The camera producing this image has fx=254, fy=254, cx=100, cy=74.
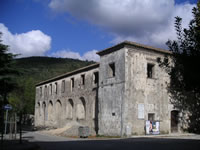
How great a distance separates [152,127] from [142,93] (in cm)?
290

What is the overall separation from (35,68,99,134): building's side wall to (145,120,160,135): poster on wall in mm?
6221

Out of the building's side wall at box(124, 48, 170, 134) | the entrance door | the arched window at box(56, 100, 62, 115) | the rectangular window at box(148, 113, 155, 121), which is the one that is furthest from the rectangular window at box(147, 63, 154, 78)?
the arched window at box(56, 100, 62, 115)

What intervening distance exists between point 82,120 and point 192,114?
11.4 m

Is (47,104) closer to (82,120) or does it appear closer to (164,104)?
(82,120)

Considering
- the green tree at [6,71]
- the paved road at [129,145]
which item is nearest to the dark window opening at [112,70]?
the green tree at [6,71]

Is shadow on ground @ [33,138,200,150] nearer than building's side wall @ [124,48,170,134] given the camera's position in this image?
Yes

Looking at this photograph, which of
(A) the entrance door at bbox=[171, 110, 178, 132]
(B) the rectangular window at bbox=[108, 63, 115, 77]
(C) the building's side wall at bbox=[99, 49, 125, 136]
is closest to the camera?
(C) the building's side wall at bbox=[99, 49, 125, 136]

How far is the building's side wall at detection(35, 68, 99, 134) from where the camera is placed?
26.6 metres

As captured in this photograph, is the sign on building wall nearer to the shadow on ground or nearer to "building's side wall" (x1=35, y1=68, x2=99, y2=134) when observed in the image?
"building's side wall" (x1=35, y1=68, x2=99, y2=134)

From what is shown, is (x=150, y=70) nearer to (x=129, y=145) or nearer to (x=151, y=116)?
(x=151, y=116)

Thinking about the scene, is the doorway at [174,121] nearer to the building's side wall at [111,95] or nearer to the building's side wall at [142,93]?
the building's side wall at [142,93]

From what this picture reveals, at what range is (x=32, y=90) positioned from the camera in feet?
172

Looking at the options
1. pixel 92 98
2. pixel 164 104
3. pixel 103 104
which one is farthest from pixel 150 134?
pixel 92 98

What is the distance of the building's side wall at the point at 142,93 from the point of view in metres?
20.5
